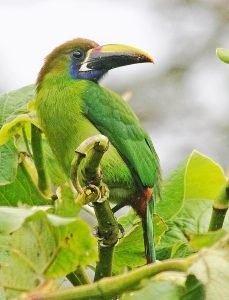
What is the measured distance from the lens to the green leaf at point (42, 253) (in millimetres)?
721

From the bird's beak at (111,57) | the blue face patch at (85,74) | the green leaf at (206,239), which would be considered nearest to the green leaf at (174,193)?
the green leaf at (206,239)

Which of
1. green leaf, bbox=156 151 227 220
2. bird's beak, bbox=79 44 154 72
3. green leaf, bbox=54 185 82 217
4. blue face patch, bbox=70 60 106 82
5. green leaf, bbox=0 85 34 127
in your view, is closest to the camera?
green leaf, bbox=54 185 82 217

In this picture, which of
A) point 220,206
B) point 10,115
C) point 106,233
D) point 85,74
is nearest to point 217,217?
point 220,206

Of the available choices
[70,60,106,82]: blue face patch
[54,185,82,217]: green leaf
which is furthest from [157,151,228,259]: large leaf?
[70,60,106,82]: blue face patch

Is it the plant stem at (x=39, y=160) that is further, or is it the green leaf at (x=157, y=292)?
the plant stem at (x=39, y=160)

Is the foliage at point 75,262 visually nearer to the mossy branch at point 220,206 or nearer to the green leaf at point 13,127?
the mossy branch at point 220,206

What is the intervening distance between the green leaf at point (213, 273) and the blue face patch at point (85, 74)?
5.32ft

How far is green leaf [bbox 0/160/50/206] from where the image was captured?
115cm

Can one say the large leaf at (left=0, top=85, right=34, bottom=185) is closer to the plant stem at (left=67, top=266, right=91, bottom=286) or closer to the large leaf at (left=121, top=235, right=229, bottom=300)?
the plant stem at (left=67, top=266, right=91, bottom=286)

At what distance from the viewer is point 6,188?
3.83 feet

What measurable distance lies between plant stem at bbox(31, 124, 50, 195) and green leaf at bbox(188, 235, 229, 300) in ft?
1.69

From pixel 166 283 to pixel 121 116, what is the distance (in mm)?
1502

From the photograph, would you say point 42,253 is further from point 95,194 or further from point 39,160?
point 39,160

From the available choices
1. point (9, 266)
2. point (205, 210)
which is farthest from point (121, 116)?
point (9, 266)
